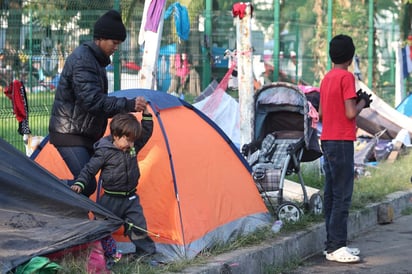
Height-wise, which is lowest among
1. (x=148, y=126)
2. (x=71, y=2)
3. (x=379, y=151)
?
(x=379, y=151)

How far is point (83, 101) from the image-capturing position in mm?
6203

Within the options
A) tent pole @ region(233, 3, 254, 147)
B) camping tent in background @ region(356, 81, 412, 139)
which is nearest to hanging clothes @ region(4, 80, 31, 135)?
tent pole @ region(233, 3, 254, 147)

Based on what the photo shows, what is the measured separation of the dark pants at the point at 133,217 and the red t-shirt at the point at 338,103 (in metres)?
1.87

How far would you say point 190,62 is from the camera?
39.1ft

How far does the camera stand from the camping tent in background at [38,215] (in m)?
5.55

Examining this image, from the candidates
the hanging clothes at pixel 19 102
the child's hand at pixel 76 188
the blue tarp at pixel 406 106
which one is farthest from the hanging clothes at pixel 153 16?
the blue tarp at pixel 406 106

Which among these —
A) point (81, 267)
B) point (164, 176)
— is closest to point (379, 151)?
point (164, 176)

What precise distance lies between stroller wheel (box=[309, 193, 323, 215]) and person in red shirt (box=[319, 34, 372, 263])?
1.10 meters

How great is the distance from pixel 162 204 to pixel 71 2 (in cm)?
354

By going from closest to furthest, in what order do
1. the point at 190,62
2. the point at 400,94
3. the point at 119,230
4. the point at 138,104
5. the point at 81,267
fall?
the point at 81,267 → the point at 138,104 → the point at 119,230 → the point at 190,62 → the point at 400,94

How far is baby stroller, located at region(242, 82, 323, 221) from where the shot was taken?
823 cm

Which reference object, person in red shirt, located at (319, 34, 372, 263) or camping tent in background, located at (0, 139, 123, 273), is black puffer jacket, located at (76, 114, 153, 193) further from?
person in red shirt, located at (319, 34, 372, 263)

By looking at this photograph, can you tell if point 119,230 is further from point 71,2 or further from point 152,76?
point 71,2

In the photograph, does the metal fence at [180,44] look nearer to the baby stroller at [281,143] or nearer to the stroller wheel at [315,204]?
the baby stroller at [281,143]
